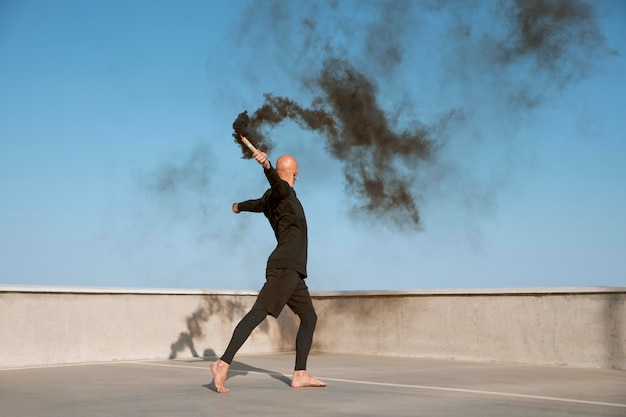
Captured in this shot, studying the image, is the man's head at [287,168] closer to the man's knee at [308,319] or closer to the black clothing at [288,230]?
the black clothing at [288,230]

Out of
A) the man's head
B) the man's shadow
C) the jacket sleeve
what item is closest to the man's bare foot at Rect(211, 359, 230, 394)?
A: the man's shadow

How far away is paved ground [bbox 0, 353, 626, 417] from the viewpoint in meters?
4.93

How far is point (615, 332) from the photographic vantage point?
880 cm

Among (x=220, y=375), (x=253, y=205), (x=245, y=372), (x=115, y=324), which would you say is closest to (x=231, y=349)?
(x=220, y=375)

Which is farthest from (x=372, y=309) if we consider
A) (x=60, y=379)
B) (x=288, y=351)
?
(x=60, y=379)

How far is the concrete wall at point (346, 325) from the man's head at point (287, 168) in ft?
13.0

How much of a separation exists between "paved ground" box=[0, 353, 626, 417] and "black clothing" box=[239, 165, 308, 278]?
960 mm

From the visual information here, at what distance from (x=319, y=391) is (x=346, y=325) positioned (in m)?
5.46

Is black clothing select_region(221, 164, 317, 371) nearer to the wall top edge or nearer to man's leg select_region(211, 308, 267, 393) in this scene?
man's leg select_region(211, 308, 267, 393)

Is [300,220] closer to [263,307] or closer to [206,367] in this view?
[263,307]

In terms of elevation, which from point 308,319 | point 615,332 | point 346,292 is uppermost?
point 346,292

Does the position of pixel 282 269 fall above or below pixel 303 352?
above

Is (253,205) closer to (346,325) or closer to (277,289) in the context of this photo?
Answer: (277,289)

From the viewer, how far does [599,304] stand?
29.4 feet
